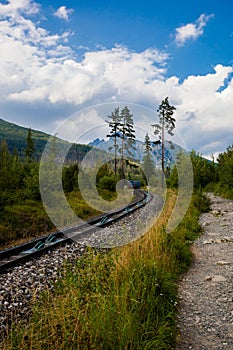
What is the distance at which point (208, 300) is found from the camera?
564cm

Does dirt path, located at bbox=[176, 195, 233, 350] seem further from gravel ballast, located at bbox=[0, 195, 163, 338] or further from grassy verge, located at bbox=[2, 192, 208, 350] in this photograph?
gravel ballast, located at bbox=[0, 195, 163, 338]

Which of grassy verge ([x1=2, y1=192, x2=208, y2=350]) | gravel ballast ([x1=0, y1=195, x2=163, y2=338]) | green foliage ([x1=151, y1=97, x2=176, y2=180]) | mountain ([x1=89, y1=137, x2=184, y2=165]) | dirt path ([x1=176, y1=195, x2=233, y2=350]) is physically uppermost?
green foliage ([x1=151, y1=97, x2=176, y2=180])

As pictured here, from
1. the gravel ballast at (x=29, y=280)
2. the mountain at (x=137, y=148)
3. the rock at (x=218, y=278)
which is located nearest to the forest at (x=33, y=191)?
the mountain at (x=137, y=148)

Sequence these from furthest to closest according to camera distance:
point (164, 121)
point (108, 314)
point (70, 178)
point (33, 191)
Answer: point (164, 121) < point (70, 178) < point (33, 191) < point (108, 314)

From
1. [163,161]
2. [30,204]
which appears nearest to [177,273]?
[30,204]

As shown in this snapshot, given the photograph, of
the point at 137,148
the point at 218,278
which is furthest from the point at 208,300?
the point at 137,148

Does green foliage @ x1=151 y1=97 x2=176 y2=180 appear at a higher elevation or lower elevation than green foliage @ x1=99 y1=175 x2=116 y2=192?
higher

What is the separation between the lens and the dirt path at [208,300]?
432cm

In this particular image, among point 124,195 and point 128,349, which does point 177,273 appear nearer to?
point 128,349

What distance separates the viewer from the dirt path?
4316 mm

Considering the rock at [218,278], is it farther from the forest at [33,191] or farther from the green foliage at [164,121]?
the green foliage at [164,121]

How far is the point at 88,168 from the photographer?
25656 mm

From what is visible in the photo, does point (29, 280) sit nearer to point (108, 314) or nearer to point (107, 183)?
point (108, 314)

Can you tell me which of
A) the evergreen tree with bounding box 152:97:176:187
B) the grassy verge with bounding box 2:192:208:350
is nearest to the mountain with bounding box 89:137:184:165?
the evergreen tree with bounding box 152:97:176:187
